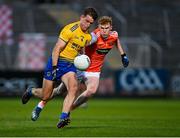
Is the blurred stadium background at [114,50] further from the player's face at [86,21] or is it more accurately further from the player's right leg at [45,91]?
the player's face at [86,21]

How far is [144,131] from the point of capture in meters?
12.5

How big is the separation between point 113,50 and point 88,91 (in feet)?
55.3

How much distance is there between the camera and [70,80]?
525 inches

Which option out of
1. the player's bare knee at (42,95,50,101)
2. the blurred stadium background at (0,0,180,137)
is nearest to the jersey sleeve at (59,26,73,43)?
the player's bare knee at (42,95,50,101)

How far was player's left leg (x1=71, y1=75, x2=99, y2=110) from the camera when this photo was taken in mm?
15102

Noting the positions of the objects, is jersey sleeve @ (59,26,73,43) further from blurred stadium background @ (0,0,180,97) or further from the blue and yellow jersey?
blurred stadium background @ (0,0,180,97)

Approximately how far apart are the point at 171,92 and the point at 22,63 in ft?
22.5

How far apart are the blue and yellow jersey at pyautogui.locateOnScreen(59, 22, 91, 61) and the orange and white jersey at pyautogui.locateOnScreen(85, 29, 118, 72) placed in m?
1.81

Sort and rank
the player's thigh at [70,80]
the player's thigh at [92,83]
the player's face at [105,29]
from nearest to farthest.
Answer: the player's thigh at [70,80], the player's face at [105,29], the player's thigh at [92,83]

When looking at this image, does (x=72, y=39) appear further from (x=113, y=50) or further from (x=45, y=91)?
(x=113, y=50)

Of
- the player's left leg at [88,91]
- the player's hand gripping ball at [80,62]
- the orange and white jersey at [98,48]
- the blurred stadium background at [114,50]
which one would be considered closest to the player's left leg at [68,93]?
the player's hand gripping ball at [80,62]

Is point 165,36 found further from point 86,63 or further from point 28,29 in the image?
point 86,63

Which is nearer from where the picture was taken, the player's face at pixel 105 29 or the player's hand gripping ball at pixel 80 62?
the player's hand gripping ball at pixel 80 62

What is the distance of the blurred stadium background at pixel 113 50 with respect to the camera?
3036 centimetres
